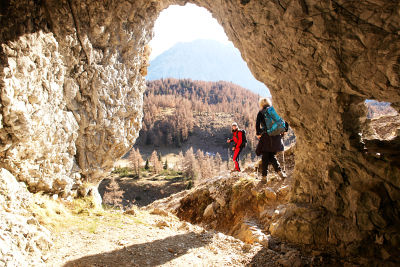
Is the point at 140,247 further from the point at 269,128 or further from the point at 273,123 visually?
the point at 273,123

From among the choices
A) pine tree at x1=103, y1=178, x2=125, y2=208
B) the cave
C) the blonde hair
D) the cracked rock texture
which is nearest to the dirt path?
the cracked rock texture

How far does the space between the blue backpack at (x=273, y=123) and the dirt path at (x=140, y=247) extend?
319 cm

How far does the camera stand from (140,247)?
4992 mm

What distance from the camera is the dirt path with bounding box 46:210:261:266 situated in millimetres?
4438

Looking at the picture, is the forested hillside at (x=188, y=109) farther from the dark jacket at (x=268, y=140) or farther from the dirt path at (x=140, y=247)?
the dirt path at (x=140, y=247)

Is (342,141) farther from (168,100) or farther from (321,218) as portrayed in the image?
(168,100)

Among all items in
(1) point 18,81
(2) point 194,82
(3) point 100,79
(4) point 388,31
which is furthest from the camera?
(2) point 194,82

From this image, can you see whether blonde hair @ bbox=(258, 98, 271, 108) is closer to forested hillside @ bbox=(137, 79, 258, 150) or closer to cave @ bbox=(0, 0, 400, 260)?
cave @ bbox=(0, 0, 400, 260)

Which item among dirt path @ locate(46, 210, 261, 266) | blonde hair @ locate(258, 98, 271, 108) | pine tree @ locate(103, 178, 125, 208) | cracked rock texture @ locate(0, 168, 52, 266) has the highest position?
blonde hair @ locate(258, 98, 271, 108)

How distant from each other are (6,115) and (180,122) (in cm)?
9607

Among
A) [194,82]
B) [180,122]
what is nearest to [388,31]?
[180,122]

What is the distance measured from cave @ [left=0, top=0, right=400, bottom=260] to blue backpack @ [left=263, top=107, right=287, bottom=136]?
3.79 feet

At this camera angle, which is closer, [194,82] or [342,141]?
[342,141]

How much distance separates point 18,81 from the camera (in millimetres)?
4785
